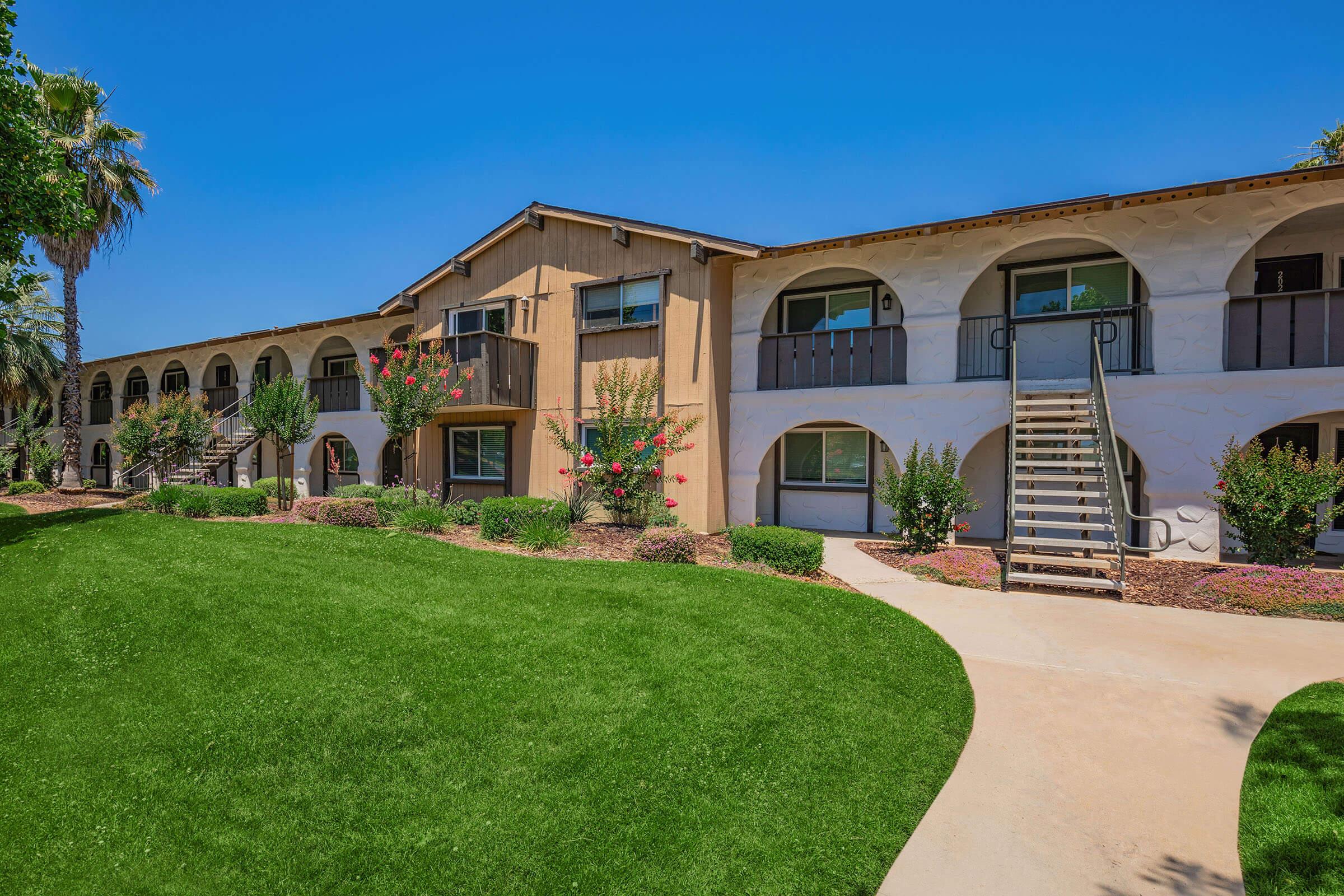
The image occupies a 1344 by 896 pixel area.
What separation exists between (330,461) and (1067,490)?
2168cm

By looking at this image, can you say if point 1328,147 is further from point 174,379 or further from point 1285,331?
point 174,379

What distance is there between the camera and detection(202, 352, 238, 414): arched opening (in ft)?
76.0

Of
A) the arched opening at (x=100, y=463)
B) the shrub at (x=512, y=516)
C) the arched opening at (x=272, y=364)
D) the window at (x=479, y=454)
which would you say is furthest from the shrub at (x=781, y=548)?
the arched opening at (x=100, y=463)

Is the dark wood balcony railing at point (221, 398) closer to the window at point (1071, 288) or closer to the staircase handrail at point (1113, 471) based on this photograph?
the window at point (1071, 288)

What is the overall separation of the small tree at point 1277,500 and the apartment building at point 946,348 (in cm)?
105

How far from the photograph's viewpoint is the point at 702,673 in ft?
17.7

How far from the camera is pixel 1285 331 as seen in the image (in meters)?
10.4

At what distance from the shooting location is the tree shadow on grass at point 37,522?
377 inches

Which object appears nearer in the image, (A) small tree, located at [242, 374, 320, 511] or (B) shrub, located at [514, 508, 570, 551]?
(B) shrub, located at [514, 508, 570, 551]

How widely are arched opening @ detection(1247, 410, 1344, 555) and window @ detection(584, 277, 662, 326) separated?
1207 cm

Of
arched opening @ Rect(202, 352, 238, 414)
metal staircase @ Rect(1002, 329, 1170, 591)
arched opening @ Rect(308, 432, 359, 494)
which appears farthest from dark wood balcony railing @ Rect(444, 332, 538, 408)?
arched opening @ Rect(202, 352, 238, 414)

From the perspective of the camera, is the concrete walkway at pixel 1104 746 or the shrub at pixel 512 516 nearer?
the concrete walkway at pixel 1104 746

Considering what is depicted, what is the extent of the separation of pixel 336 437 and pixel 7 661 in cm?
1874

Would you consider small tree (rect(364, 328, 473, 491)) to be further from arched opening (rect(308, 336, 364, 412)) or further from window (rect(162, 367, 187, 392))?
window (rect(162, 367, 187, 392))
